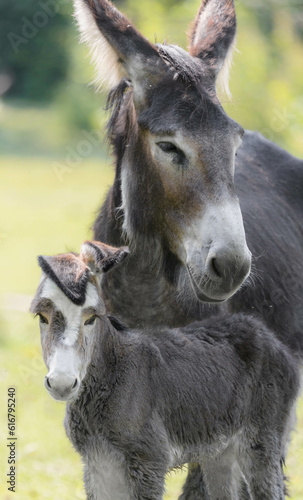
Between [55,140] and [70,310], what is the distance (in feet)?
68.4

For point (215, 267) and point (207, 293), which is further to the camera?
point (207, 293)

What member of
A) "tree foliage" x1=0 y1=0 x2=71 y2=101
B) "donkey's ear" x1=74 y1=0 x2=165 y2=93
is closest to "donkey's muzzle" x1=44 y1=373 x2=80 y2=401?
"donkey's ear" x1=74 y1=0 x2=165 y2=93

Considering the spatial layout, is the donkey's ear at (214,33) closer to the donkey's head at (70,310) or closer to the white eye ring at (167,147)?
the white eye ring at (167,147)

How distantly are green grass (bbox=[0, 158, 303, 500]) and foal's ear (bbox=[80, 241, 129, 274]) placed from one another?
0.72 m

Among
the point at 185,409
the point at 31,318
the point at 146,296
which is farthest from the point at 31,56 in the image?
the point at 185,409

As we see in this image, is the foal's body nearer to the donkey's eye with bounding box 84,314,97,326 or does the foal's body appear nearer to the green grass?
the donkey's eye with bounding box 84,314,97,326

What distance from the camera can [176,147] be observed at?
4391 mm

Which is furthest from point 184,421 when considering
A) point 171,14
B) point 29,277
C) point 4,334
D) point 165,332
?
point 171,14

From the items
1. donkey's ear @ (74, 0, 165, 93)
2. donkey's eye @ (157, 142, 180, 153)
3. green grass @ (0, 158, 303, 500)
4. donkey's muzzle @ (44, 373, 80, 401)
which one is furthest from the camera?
green grass @ (0, 158, 303, 500)

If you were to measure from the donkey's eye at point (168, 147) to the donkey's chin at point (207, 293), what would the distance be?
617 millimetres

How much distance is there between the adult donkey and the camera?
424 cm

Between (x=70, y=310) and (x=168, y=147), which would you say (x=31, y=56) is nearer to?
(x=168, y=147)

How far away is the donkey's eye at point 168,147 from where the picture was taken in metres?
4.41

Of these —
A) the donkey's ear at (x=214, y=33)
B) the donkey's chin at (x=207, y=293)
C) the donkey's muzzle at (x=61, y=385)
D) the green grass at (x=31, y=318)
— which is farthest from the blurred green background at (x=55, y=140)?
the donkey's muzzle at (x=61, y=385)
